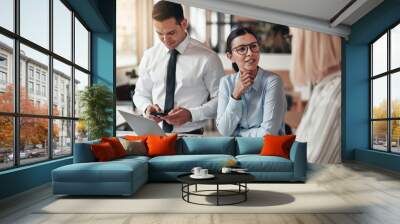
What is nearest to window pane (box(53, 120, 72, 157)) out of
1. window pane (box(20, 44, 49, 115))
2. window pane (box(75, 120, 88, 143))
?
window pane (box(75, 120, 88, 143))

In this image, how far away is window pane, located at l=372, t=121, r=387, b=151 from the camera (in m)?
8.70

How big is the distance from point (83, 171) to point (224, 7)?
4896 millimetres

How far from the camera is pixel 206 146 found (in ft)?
22.9

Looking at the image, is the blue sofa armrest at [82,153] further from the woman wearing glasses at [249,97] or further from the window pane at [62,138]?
the woman wearing glasses at [249,97]

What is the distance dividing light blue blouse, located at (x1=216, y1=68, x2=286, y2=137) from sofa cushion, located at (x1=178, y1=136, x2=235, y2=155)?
3.74 feet

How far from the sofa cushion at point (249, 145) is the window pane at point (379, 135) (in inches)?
131

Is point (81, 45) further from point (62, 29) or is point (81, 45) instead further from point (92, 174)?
point (92, 174)

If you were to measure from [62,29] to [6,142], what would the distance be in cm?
278

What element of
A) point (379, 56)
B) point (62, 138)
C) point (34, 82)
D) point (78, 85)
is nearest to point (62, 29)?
point (78, 85)

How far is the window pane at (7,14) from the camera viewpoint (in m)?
5.04

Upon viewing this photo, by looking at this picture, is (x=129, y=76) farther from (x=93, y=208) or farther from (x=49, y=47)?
(x=93, y=208)

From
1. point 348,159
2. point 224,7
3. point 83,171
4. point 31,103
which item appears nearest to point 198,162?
point 83,171

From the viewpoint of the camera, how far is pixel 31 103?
5.89 m

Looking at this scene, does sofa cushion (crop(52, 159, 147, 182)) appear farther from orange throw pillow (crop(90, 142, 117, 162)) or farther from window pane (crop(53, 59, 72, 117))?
window pane (crop(53, 59, 72, 117))
